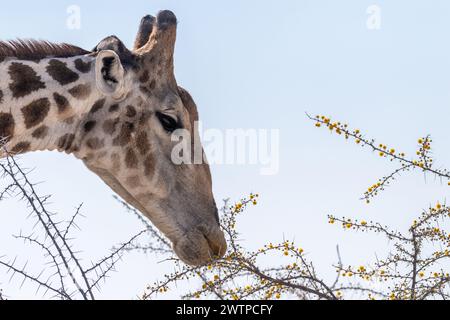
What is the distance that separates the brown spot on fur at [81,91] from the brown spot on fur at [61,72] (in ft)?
0.23

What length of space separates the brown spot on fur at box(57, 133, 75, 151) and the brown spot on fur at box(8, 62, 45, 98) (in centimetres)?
47

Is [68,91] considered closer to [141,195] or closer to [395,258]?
[141,195]

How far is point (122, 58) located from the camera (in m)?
6.93

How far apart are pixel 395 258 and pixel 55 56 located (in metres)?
3.20

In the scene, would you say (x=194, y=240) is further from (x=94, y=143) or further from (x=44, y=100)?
(x=44, y=100)

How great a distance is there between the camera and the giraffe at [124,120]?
636 centimetres

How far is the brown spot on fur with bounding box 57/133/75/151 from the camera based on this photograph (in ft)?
21.6

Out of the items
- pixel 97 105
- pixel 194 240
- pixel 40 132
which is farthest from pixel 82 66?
pixel 194 240

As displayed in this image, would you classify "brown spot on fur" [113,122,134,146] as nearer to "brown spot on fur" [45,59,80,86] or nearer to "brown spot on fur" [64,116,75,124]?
"brown spot on fur" [64,116,75,124]

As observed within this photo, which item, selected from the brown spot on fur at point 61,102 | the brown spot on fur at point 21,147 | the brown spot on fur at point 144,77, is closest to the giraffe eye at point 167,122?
the brown spot on fur at point 144,77

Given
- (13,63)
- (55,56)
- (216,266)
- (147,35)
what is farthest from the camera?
(147,35)

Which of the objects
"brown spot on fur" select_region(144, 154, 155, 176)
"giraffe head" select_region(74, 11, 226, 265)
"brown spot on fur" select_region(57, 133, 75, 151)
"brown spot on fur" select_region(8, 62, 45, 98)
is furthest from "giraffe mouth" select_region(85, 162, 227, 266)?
"brown spot on fur" select_region(8, 62, 45, 98)
